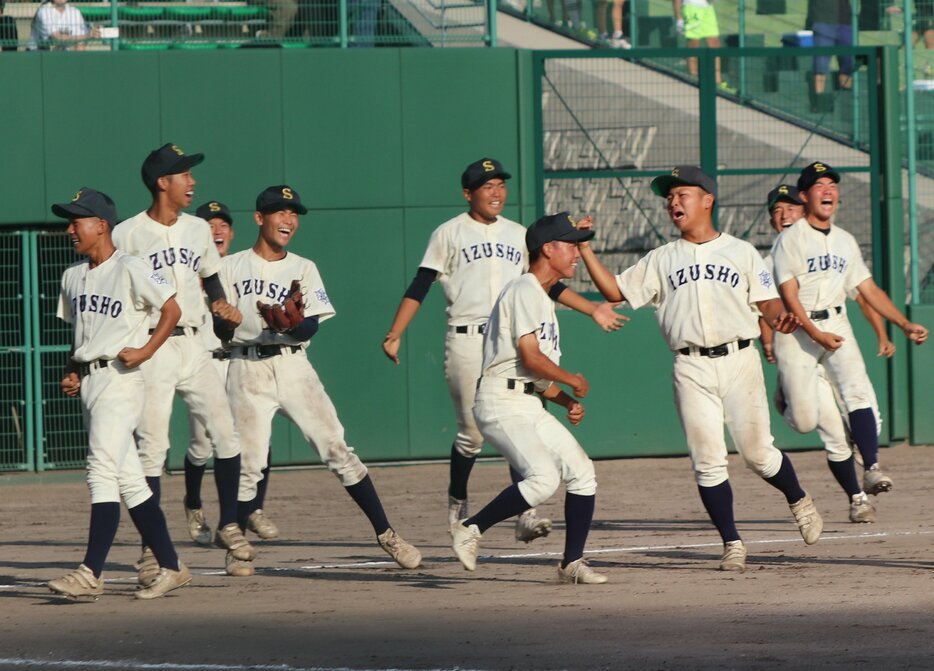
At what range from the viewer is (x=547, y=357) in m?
7.80

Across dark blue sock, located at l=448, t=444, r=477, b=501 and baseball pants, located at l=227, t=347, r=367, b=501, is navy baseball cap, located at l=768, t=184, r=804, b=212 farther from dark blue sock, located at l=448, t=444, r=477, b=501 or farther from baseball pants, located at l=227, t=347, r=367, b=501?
baseball pants, located at l=227, t=347, r=367, b=501

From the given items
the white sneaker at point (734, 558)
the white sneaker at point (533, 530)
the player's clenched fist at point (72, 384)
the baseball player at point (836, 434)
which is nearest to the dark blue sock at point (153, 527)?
the player's clenched fist at point (72, 384)

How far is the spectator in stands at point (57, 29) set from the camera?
14.2m

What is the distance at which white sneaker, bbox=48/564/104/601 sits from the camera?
24.8ft

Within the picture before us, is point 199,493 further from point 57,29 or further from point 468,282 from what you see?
point 57,29

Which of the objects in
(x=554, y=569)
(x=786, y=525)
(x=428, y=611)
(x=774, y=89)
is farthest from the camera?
(x=774, y=89)

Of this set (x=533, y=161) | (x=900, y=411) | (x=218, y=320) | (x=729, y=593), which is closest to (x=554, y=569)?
(x=729, y=593)

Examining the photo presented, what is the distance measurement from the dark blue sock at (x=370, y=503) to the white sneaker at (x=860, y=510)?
3.24 m

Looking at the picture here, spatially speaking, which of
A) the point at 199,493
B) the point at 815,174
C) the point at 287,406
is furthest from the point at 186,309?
the point at 815,174

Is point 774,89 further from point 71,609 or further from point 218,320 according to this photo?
point 71,609

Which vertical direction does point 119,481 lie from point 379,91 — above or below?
below

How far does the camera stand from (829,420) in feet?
33.4

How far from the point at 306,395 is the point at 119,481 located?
1.39 metres

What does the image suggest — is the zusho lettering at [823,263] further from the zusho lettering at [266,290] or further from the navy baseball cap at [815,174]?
the zusho lettering at [266,290]
